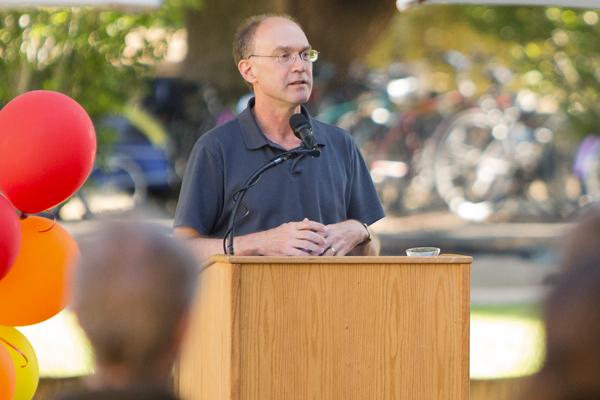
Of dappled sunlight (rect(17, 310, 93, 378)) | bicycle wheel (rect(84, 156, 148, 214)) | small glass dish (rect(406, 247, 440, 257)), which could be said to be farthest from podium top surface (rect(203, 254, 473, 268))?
bicycle wheel (rect(84, 156, 148, 214))

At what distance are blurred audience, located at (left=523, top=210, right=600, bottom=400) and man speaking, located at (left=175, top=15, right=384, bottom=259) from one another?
270 centimetres

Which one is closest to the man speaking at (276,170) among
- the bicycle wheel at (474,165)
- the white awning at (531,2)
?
the white awning at (531,2)

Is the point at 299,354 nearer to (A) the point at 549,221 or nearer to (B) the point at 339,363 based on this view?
(B) the point at 339,363

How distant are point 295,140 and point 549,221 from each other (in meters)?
11.9

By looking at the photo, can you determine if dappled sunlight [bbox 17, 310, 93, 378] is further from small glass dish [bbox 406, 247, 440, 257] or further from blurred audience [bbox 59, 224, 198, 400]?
blurred audience [bbox 59, 224, 198, 400]

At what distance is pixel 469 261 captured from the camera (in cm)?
436

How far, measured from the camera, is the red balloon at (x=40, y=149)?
4.61 metres

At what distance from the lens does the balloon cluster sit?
4.61 meters

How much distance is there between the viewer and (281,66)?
5.07m

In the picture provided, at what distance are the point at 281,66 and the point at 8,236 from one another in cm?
118

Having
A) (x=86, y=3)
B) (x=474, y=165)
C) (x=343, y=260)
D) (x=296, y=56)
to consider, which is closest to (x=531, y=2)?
(x=86, y=3)

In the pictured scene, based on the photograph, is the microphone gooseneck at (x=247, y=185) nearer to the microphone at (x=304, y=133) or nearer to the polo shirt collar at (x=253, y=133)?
the microphone at (x=304, y=133)

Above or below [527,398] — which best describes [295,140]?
above

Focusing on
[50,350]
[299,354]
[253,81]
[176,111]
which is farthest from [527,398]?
[176,111]
